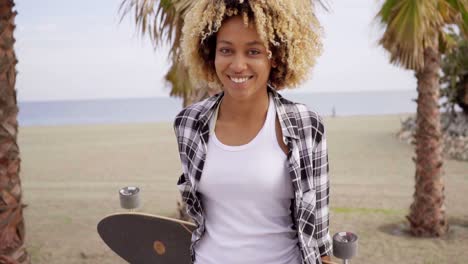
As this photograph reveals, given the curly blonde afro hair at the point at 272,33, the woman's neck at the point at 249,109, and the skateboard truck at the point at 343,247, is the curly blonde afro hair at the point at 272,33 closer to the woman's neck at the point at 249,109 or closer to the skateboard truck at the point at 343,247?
the woman's neck at the point at 249,109

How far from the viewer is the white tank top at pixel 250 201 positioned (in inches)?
65.2

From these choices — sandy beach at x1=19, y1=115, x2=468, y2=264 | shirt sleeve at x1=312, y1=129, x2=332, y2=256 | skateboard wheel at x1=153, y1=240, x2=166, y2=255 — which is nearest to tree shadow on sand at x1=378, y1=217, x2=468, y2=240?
sandy beach at x1=19, y1=115, x2=468, y2=264

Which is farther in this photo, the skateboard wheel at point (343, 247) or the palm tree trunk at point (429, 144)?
the palm tree trunk at point (429, 144)

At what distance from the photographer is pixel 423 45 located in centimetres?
578

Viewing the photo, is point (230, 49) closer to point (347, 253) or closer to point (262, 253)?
point (262, 253)

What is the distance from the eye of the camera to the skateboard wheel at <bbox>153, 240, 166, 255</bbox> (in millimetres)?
2683

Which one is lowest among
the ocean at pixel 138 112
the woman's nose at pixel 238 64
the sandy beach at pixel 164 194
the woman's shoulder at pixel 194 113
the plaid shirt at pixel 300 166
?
the ocean at pixel 138 112

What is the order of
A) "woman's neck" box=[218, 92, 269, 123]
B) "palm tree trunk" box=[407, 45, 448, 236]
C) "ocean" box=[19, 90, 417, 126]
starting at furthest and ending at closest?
"ocean" box=[19, 90, 417, 126] → "palm tree trunk" box=[407, 45, 448, 236] → "woman's neck" box=[218, 92, 269, 123]

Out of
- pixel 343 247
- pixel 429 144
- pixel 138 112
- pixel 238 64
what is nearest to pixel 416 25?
pixel 429 144

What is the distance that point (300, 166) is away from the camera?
1692 mm

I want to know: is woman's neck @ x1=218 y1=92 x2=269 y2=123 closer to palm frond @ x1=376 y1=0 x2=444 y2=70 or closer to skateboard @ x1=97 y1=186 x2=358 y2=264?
skateboard @ x1=97 y1=186 x2=358 y2=264

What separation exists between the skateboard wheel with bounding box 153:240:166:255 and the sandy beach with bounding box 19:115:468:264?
3.16 metres

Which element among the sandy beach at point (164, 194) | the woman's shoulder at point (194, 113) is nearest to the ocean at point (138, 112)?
the sandy beach at point (164, 194)

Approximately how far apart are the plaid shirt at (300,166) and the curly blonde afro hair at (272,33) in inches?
5.9
